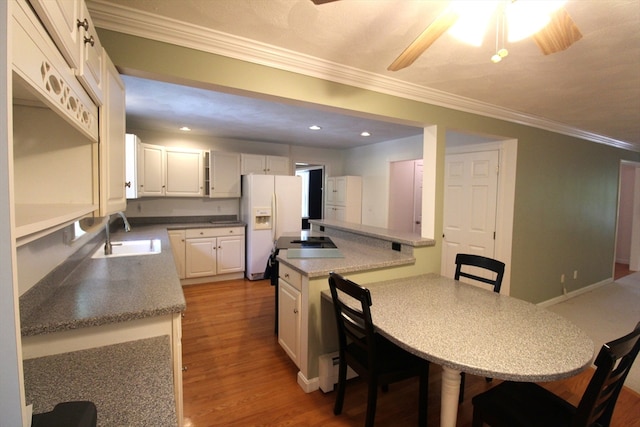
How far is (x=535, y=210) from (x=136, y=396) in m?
4.10

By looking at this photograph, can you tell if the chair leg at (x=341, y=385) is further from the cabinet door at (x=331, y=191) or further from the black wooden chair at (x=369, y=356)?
the cabinet door at (x=331, y=191)

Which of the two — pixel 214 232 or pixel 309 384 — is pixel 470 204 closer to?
pixel 309 384

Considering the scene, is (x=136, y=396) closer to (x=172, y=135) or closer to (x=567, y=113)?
(x=567, y=113)

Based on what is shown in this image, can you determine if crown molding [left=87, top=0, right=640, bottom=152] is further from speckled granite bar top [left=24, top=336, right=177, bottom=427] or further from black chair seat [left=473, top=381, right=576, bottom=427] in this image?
black chair seat [left=473, top=381, right=576, bottom=427]

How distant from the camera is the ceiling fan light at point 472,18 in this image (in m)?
1.05

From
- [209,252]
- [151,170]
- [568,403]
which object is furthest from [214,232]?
[568,403]

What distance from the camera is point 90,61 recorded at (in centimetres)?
111

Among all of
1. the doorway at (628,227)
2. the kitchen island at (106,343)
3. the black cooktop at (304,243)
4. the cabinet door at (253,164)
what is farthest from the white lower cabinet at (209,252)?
the doorway at (628,227)

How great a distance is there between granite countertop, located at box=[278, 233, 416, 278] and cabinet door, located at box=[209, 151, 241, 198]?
2.57m

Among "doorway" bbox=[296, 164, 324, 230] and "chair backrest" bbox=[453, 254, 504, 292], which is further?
"doorway" bbox=[296, 164, 324, 230]

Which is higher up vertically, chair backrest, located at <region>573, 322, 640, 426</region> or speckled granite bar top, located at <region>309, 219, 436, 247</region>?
speckled granite bar top, located at <region>309, 219, 436, 247</region>

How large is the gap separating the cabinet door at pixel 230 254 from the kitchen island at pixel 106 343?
2.74 metres

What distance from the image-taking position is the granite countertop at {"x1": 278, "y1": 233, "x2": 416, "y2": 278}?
6.75 feet

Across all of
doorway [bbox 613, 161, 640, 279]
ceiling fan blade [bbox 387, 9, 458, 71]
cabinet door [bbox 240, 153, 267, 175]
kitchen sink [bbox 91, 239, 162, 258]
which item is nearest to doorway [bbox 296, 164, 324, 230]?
cabinet door [bbox 240, 153, 267, 175]
